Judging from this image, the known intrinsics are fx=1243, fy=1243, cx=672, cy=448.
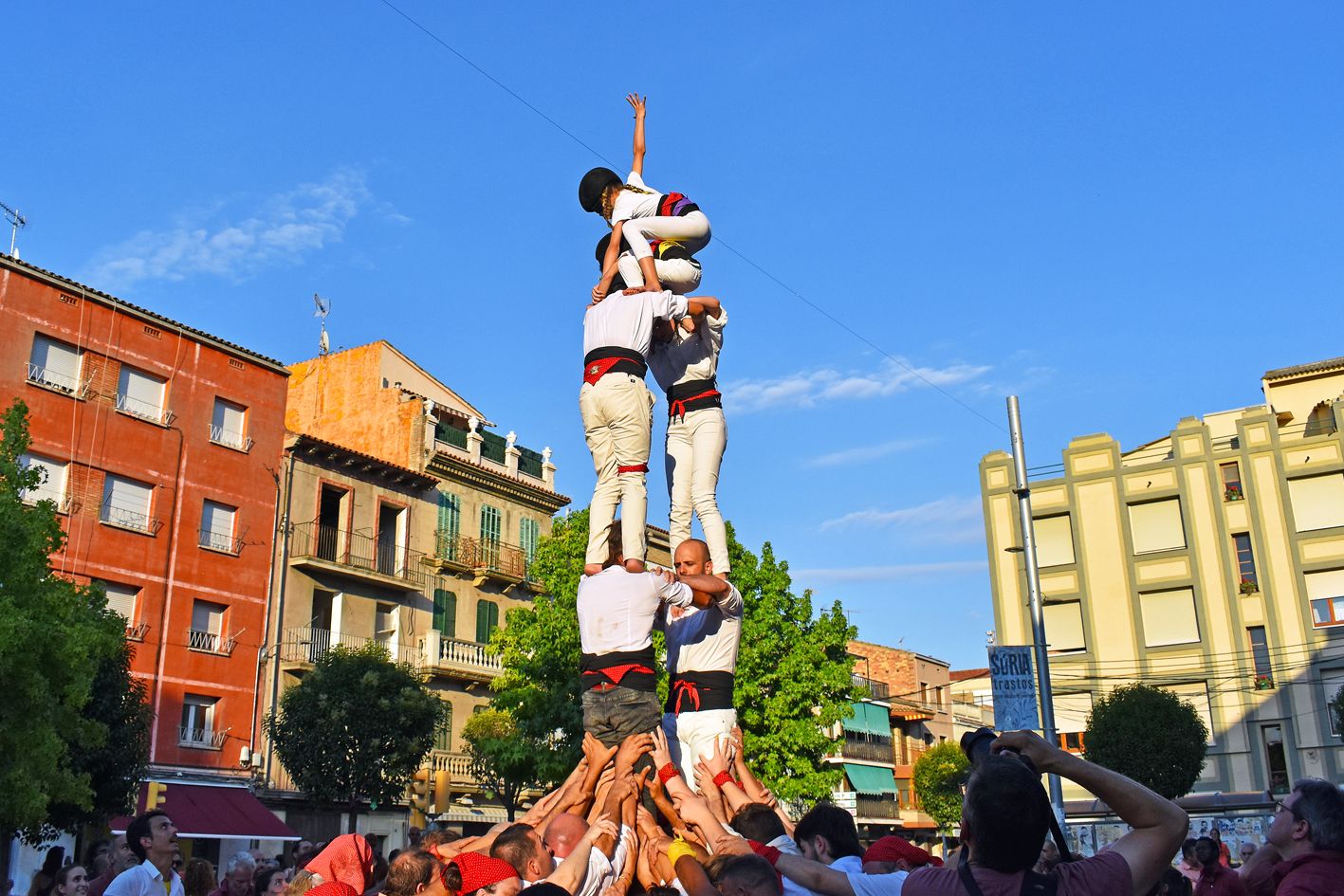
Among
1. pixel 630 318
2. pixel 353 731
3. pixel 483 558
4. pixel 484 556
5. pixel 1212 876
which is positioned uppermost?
pixel 484 556

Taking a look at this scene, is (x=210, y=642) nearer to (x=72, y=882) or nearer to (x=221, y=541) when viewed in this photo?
(x=221, y=541)

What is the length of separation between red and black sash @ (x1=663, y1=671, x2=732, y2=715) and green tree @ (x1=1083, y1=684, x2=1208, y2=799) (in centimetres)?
3065

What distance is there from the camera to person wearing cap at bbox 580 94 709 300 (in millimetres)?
11820

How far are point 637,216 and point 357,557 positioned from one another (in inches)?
1250

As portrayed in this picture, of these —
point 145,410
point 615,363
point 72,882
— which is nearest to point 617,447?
point 615,363

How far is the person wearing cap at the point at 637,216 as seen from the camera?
11820 millimetres

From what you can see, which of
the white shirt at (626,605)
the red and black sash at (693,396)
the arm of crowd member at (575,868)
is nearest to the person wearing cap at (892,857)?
the arm of crowd member at (575,868)

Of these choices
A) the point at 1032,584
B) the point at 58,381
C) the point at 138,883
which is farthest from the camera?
the point at 58,381

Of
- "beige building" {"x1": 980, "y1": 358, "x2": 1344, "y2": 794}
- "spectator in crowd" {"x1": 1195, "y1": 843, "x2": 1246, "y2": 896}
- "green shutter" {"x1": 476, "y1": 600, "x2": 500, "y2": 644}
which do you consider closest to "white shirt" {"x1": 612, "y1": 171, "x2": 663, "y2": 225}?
"spectator in crowd" {"x1": 1195, "y1": 843, "x2": 1246, "y2": 896}

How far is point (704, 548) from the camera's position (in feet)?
34.3

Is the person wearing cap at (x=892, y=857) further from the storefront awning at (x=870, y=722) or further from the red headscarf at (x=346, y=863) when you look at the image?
the storefront awning at (x=870, y=722)

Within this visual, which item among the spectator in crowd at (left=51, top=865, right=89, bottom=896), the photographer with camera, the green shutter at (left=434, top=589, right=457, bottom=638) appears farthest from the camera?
the green shutter at (left=434, top=589, right=457, bottom=638)

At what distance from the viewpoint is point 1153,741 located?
38344mm

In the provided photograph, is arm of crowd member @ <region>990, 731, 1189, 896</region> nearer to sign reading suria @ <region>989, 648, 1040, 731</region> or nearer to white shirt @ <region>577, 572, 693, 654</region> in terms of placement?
white shirt @ <region>577, 572, 693, 654</region>
